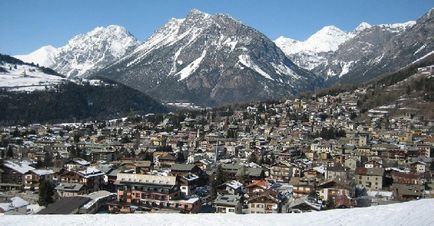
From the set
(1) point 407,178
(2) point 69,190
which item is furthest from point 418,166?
(2) point 69,190

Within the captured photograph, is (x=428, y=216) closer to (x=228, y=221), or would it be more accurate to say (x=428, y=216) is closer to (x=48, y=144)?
(x=228, y=221)

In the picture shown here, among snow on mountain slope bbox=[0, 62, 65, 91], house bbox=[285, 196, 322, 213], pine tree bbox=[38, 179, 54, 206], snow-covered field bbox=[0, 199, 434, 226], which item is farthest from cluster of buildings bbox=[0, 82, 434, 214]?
snow on mountain slope bbox=[0, 62, 65, 91]

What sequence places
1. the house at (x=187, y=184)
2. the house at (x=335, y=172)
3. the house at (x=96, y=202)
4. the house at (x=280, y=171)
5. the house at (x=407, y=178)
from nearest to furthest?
the house at (x=96, y=202) → the house at (x=187, y=184) → the house at (x=407, y=178) → the house at (x=335, y=172) → the house at (x=280, y=171)

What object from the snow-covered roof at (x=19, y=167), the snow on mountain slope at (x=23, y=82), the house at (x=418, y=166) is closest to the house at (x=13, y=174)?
the snow-covered roof at (x=19, y=167)

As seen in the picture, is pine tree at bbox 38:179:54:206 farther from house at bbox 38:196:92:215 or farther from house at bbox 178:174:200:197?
house at bbox 178:174:200:197

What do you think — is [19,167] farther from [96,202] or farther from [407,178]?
[407,178]

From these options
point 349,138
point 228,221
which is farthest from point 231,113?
point 228,221

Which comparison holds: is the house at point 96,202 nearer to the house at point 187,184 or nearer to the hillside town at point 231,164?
the hillside town at point 231,164
